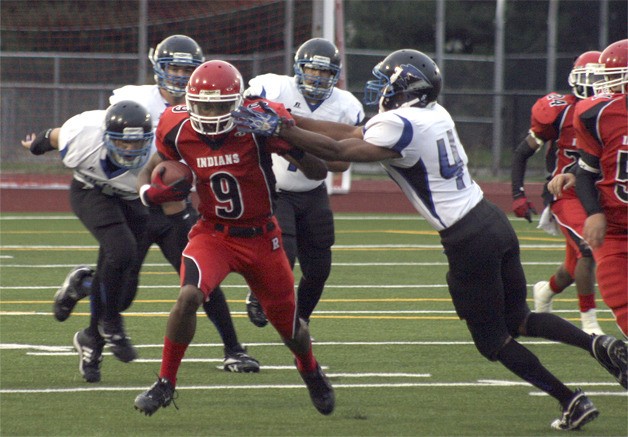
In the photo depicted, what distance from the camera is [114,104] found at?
246 inches

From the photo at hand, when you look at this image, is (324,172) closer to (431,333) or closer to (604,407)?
(604,407)

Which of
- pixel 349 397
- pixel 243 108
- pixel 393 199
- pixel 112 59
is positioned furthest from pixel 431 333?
pixel 112 59

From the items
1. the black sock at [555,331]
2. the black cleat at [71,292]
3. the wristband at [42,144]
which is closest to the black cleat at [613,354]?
the black sock at [555,331]

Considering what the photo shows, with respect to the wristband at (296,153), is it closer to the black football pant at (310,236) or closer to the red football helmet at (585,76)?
the black football pant at (310,236)

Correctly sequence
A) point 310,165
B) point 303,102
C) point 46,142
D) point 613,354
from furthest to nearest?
point 303,102 → point 46,142 → point 310,165 → point 613,354

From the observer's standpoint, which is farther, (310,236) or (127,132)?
(310,236)

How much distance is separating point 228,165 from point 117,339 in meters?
1.54

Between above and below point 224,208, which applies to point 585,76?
above

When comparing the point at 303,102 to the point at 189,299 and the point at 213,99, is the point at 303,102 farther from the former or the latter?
the point at 189,299

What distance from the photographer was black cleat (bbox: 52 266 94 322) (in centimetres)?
693

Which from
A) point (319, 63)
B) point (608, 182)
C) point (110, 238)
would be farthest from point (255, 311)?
point (608, 182)

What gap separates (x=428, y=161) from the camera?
17.1 feet

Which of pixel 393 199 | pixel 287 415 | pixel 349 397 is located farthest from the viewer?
pixel 393 199

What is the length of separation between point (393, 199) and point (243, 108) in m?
11.2
